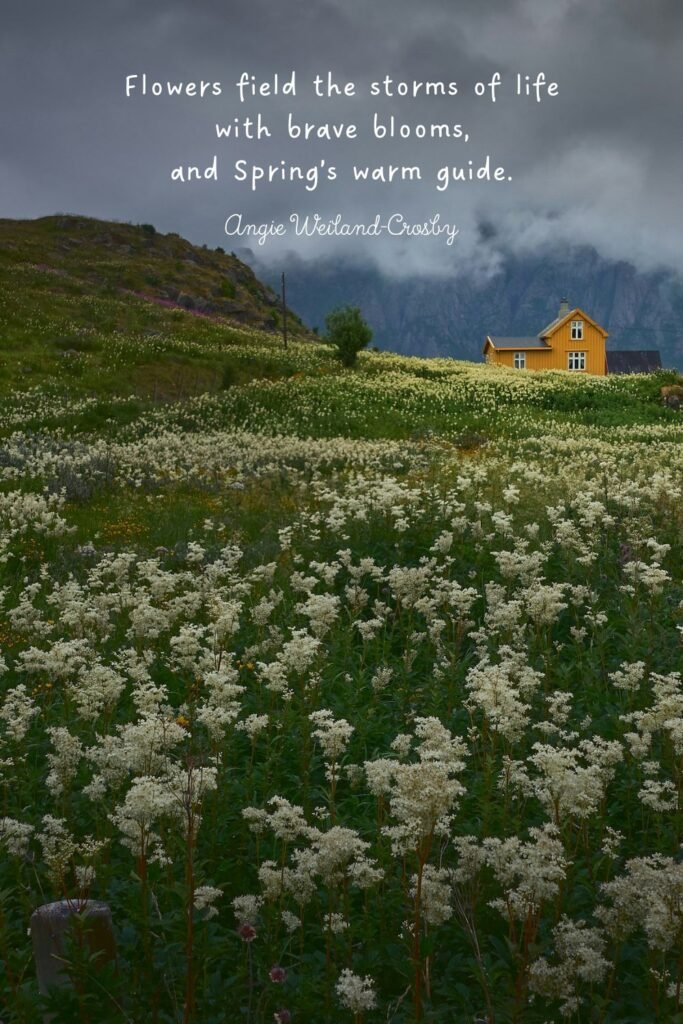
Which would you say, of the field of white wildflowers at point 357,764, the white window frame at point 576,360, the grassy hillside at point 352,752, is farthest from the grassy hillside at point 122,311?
the field of white wildflowers at point 357,764

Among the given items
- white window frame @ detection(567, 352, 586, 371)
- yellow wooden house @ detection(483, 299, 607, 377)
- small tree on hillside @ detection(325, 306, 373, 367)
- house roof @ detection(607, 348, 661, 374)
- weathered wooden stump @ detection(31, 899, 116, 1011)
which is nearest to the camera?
weathered wooden stump @ detection(31, 899, 116, 1011)

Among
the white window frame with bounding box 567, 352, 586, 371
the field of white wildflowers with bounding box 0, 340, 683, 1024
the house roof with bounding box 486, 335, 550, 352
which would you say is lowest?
the field of white wildflowers with bounding box 0, 340, 683, 1024

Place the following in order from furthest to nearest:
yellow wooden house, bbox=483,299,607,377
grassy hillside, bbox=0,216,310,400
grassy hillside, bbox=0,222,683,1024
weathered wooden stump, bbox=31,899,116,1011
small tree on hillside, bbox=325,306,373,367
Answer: yellow wooden house, bbox=483,299,607,377
small tree on hillside, bbox=325,306,373,367
grassy hillside, bbox=0,216,310,400
grassy hillside, bbox=0,222,683,1024
weathered wooden stump, bbox=31,899,116,1011

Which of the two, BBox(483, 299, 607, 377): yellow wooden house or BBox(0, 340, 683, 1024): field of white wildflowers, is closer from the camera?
BBox(0, 340, 683, 1024): field of white wildflowers

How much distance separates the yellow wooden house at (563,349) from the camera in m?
84.7

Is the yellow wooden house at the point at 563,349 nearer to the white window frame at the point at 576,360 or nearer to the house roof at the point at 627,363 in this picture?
the white window frame at the point at 576,360

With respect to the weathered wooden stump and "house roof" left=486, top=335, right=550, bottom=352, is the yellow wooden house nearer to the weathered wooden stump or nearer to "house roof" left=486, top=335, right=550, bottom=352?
"house roof" left=486, top=335, right=550, bottom=352

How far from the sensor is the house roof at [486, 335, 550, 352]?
3381 inches

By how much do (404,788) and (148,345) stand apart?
52382 millimetres

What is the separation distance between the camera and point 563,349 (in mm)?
85312

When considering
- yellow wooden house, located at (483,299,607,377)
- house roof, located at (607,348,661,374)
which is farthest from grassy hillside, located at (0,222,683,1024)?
house roof, located at (607,348,661,374)

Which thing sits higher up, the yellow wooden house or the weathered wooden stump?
the yellow wooden house

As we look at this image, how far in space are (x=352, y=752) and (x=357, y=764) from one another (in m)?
0.39

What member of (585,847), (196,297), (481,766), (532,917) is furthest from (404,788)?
(196,297)
